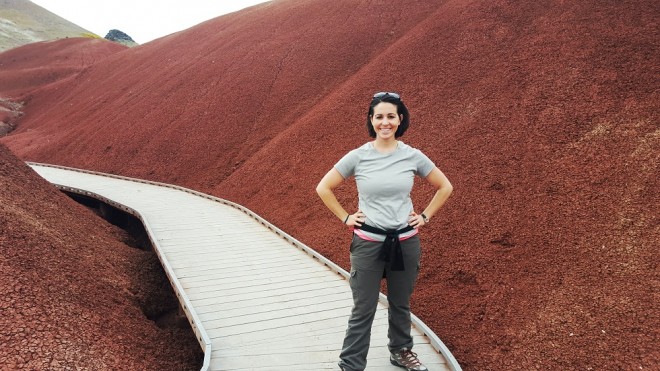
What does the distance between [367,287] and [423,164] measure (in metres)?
1.07

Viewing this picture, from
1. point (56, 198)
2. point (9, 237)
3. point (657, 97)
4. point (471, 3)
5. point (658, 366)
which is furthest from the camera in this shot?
point (471, 3)

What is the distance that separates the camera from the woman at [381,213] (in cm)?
347

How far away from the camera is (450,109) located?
33.3ft

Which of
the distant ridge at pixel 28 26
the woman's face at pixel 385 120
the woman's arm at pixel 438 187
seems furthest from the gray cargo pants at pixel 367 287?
the distant ridge at pixel 28 26

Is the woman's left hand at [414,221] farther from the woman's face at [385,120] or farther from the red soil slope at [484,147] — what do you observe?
the red soil slope at [484,147]

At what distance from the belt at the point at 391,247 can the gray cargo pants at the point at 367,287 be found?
0.05 m

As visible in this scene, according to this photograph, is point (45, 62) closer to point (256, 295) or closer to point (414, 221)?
point (256, 295)

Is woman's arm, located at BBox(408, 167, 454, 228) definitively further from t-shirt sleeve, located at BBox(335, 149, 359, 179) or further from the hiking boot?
the hiking boot

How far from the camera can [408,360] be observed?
4.09 metres

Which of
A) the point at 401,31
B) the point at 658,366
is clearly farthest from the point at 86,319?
the point at 401,31

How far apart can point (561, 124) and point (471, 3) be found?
7.72 metres

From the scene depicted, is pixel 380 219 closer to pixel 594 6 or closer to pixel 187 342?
pixel 187 342

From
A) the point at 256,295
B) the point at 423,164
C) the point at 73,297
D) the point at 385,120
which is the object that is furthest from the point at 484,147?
the point at 73,297

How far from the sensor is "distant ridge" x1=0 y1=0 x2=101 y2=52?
68725 mm
